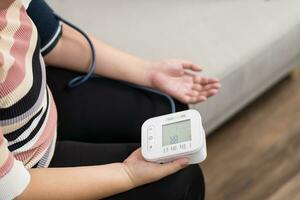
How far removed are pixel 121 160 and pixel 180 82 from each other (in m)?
0.24

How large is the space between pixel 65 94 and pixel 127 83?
0.13 metres

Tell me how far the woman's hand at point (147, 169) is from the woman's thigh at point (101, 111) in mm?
174

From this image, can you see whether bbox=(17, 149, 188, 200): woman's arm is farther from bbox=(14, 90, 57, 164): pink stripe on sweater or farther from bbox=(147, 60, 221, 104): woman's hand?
bbox=(147, 60, 221, 104): woman's hand

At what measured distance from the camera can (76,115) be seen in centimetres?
102

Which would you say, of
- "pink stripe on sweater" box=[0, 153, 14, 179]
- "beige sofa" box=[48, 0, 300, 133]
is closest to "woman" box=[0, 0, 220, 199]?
"pink stripe on sweater" box=[0, 153, 14, 179]

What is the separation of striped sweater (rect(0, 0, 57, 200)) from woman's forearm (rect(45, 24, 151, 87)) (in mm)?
191

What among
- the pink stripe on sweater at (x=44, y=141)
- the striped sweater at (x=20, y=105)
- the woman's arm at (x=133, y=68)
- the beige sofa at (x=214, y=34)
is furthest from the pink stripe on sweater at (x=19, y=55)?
the beige sofa at (x=214, y=34)

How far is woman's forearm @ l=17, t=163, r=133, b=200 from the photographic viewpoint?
771mm

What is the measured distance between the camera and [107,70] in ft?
3.51

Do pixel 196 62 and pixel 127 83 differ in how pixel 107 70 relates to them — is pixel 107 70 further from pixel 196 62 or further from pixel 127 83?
pixel 196 62

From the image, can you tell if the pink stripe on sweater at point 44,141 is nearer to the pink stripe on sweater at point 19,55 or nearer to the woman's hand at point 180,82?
the pink stripe on sweater at point 19,55

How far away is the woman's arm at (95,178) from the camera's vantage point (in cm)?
78

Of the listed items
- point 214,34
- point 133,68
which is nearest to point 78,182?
point 133,68

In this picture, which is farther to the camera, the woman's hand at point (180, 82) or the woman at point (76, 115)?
the woman's hand at point (180, 82)
